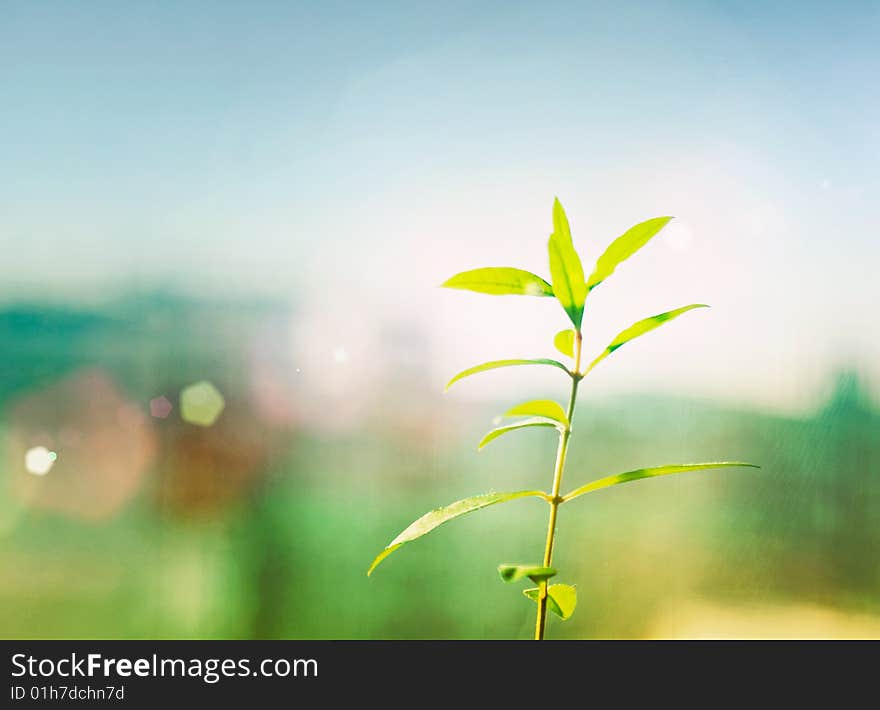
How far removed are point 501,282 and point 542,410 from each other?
120 mm

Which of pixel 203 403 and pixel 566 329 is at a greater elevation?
pixel 566 329

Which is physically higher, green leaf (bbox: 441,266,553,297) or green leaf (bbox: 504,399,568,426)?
green leaf (bbox: 441,266,553,297)

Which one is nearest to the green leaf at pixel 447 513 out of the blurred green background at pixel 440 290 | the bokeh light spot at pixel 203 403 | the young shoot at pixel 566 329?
the young shoot at pixel 566 329

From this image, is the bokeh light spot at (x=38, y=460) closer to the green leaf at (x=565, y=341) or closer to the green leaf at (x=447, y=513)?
the green leaf at (x=447, y=513)

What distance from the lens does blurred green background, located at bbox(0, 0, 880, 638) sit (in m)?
1.03

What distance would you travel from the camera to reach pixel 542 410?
0.50m

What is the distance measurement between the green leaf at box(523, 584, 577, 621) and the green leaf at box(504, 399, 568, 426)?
164 millimetres

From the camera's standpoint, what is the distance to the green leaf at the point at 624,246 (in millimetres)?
493

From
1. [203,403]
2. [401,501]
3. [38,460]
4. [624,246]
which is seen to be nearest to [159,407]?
[203,403]

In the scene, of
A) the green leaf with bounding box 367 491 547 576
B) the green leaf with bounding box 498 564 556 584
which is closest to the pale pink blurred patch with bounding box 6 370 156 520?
the green leaf with bounding box 367 491 547 576

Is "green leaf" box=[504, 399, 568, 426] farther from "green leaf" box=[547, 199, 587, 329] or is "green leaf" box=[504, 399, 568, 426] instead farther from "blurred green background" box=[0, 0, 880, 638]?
"blurred green background" box=[0, 0, 880, 638]

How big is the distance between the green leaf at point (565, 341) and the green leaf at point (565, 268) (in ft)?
0.08

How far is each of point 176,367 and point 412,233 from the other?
1.64 ft

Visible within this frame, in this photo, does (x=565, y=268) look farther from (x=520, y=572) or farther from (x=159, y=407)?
(x=159, y=407)
